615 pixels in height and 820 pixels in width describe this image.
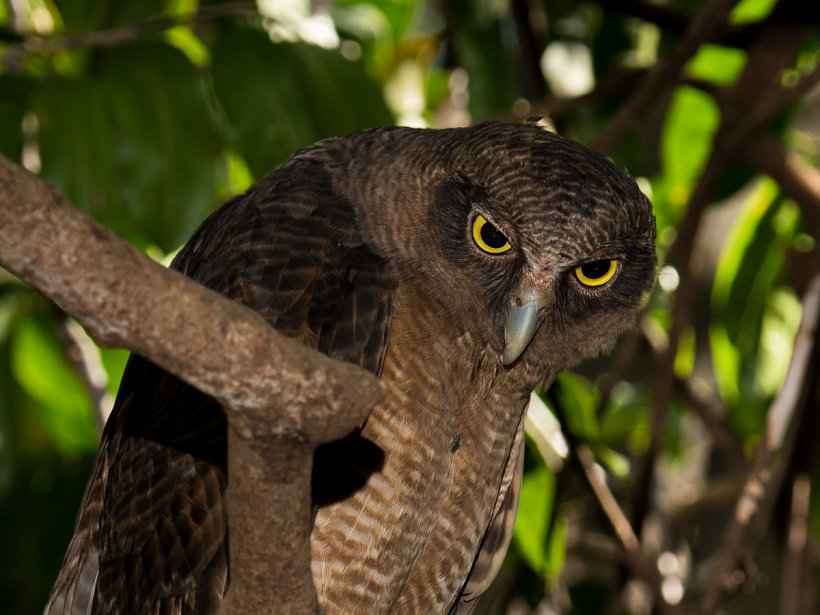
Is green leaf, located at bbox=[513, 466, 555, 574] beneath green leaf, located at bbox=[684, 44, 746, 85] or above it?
beneath

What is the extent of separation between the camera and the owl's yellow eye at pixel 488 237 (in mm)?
2086

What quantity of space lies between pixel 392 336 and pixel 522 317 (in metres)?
0.30

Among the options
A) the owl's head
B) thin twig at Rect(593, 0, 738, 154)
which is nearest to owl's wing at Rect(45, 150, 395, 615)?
the owl's head

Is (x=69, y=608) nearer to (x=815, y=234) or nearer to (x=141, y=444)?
(x=141, y=444)

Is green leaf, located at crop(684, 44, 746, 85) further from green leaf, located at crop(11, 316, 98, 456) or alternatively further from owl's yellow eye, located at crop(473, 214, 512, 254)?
green leaf, located at crop(11, 316, 98, 456)


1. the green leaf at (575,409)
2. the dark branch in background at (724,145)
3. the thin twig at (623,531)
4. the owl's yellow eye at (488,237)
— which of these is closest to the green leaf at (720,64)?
the dark branch in background at (724,145)

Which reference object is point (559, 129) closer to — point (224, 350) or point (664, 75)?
point (664, 75)

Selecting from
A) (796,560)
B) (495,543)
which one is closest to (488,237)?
(495,543)

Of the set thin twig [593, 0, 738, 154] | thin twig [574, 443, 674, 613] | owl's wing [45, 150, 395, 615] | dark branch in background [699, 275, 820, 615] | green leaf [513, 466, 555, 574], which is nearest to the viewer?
owl's wing [45, 150, 395, 615]

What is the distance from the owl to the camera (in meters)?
1.99

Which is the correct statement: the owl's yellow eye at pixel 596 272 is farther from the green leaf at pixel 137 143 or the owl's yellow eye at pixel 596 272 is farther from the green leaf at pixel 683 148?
the green leaf at pixel 683 148

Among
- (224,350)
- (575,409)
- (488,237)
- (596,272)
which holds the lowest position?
(575,409)

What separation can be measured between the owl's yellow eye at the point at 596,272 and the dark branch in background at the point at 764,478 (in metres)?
0.96

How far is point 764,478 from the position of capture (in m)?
2.91
